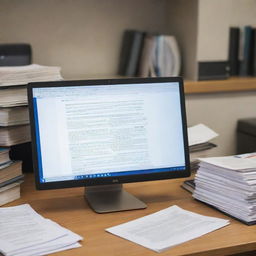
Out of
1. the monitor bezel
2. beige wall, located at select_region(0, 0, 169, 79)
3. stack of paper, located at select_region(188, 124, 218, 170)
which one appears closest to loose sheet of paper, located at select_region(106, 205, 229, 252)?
the monitor bezel

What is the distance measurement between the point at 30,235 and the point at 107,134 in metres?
0.39

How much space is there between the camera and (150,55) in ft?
9.36

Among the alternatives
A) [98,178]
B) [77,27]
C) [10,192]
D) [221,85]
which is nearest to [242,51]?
[221,85]

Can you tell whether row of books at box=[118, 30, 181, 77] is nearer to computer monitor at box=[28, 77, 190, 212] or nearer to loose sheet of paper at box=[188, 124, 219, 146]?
loose sheet of paper at box=[188, 124, 219, 146]

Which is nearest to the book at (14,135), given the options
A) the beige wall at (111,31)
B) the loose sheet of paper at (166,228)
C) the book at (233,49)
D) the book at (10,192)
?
the book at (10,192)

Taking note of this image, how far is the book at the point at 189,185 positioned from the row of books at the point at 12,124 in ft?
1.85

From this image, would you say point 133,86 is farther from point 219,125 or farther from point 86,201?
point 219,125

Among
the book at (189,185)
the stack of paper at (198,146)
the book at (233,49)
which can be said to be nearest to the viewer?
the book at (189,185)

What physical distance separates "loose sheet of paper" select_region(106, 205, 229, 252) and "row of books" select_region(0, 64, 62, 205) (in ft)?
1.27

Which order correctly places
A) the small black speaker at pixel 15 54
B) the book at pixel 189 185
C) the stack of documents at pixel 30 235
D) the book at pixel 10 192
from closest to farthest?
the stack of documents at pixel 30 235
the book at pixel 10 192
the book at pixel 189 185
the small black speaker at pixel 15 54

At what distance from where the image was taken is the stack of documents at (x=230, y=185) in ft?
4.79

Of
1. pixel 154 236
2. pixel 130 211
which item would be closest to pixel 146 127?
pixel 130 211

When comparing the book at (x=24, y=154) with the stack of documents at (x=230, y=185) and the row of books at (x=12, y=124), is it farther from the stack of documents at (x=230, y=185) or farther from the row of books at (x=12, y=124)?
the stack of documents at (x=230, y=185)

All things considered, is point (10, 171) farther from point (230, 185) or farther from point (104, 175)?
point (230, 185)
